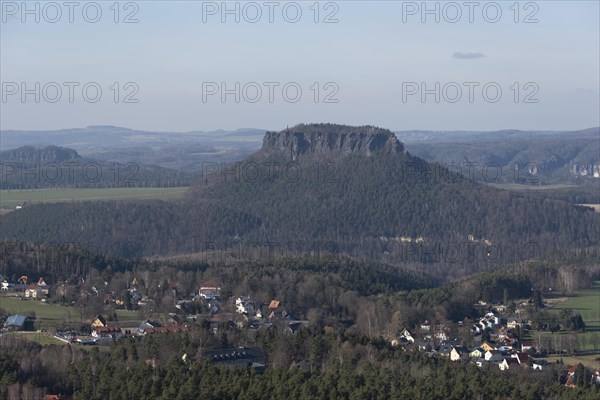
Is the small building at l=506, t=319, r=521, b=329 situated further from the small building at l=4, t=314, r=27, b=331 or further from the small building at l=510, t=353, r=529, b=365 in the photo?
the small building at l=4, t=314, r=27, b=331

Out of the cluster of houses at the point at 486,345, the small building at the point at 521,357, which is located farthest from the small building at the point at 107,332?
the small building at the point at 521,357

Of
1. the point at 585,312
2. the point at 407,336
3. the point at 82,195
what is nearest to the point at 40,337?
the point at 407,336

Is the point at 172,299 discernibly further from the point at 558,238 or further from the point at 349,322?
the point at 558,238

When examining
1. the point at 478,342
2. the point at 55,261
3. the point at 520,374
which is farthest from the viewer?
the point at 55,261

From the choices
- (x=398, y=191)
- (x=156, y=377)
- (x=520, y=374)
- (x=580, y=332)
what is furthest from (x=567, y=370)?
(x=398, y=191)

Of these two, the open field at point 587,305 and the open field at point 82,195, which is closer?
the open field at point 587,305

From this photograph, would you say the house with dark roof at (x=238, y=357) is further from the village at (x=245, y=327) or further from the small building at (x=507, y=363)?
the small building at (x=507, y=363)

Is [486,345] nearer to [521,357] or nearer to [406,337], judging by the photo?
[521,357]
